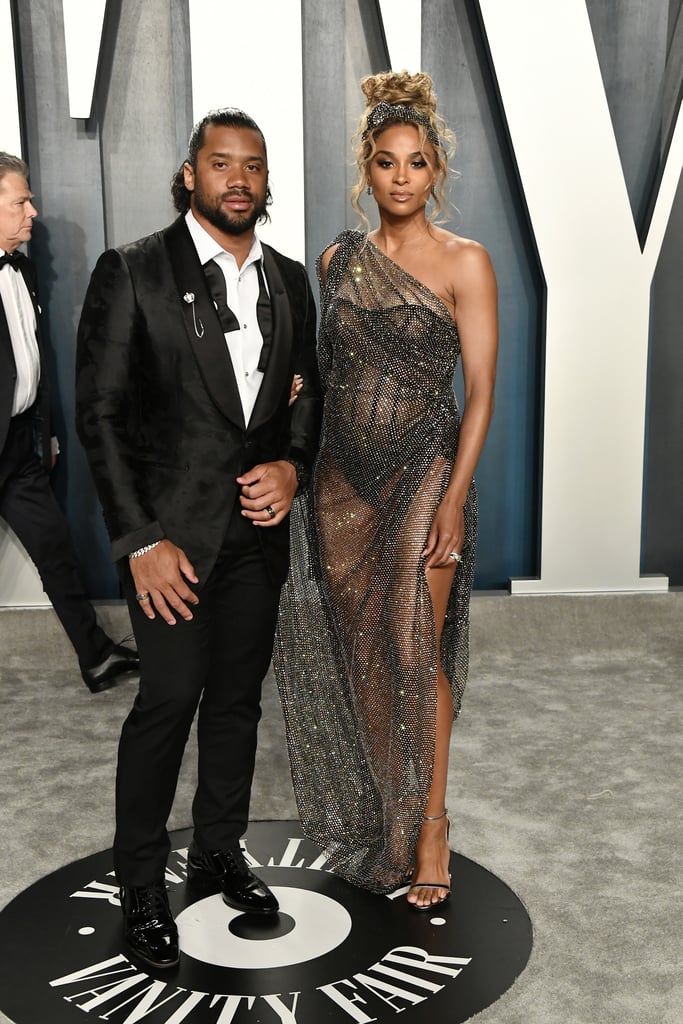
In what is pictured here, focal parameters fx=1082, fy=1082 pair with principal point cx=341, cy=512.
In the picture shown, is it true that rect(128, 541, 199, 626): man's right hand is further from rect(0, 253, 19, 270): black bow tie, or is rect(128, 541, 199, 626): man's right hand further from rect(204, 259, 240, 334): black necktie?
rect(0, 253, 19, 270): black bow tie

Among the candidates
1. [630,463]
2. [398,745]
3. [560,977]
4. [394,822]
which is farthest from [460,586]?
[630,463]

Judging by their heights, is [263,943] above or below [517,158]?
below

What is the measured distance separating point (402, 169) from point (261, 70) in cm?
209

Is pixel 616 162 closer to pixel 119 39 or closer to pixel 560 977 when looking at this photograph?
pixel 119 39

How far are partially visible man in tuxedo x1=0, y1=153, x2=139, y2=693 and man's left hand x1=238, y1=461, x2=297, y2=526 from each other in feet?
6.49

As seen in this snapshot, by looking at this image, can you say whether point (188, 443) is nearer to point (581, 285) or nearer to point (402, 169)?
point (402, 169)

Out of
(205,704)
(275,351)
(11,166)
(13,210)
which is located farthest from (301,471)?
(11,166)

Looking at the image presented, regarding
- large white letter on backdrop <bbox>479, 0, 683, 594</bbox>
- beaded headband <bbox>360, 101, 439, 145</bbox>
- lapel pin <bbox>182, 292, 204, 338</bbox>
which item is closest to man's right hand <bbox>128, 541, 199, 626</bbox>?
lapel pin <bbox>182, 292, 204, 338</bbox>

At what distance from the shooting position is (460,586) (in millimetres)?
2797

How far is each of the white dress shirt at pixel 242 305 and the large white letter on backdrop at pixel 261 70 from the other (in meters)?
2.13

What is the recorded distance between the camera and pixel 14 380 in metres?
4.02

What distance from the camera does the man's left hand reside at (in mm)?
2307

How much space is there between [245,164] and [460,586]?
3.89 feet

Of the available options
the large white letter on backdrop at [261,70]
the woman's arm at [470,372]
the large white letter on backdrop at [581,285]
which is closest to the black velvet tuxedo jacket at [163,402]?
the woman's arm at [470,372]
